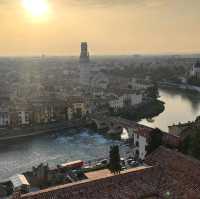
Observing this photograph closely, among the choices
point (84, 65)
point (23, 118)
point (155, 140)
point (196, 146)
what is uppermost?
point (84, 65)

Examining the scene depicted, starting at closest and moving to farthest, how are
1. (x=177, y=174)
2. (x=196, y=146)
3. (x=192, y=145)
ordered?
(x=177, y=174)
(x=196, y=146)
(x=192, y=145)

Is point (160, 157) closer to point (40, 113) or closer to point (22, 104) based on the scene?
point (40, 113)

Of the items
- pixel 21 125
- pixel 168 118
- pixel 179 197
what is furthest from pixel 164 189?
pixel 168 118

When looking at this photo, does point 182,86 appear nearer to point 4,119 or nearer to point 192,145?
point 4,119

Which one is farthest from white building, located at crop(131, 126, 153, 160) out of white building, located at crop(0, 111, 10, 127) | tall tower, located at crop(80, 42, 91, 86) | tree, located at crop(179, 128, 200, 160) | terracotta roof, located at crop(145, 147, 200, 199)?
tall tower, located at crop(80, 42, 91, 86)

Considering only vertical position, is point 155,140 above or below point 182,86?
above

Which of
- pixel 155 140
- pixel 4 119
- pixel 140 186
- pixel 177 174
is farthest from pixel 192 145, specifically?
pixel 4 119

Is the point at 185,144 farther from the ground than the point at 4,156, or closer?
→ farther from the ground

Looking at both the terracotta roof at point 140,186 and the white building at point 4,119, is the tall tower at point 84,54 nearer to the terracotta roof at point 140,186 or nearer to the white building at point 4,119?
the white building at point 4,119
